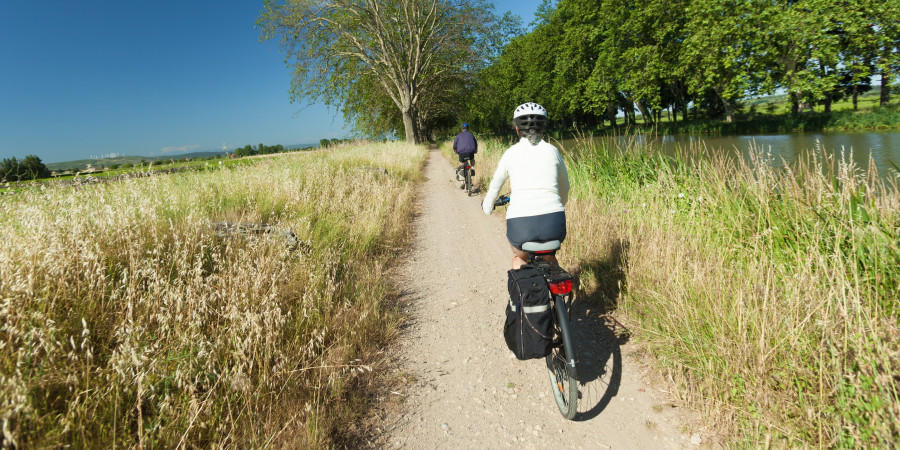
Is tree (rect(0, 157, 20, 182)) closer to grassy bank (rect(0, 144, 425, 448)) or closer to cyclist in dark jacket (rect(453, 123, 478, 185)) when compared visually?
grassy bank (rect(0, 144, 425, 448))

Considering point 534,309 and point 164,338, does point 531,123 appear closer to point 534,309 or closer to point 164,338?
point 534,309

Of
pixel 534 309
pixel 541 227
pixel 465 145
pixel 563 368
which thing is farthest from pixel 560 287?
pixel 465 145

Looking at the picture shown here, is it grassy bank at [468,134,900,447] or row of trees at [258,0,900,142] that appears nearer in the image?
grassy bank at [468,134,900,447]

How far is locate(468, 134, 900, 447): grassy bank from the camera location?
1.73m

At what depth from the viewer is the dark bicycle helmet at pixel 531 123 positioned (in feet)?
9.05

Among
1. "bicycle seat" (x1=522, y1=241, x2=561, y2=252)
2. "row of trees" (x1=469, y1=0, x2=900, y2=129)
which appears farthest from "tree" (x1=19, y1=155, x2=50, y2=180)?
"row of trees" (x1=469, y1=0, x2=900, y2=129)

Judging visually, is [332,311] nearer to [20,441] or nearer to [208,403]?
[208,403]

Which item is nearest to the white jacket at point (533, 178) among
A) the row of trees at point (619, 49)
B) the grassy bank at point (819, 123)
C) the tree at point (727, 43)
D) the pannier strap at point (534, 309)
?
the pannier strap at point (534, 309)

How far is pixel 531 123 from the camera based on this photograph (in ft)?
9.12

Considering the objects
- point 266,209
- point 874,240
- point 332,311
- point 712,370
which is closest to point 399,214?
point 266,209

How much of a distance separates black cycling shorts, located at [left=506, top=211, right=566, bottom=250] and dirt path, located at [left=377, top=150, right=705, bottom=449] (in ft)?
4.05

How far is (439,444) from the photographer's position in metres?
2.31

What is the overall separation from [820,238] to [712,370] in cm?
158

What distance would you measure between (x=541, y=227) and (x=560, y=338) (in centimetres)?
86
